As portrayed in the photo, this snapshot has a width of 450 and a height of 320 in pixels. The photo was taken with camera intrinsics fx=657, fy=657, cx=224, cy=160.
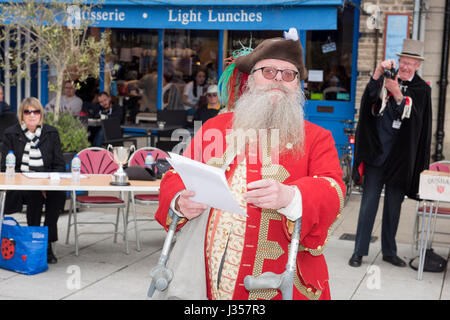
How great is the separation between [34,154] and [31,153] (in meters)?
0.03

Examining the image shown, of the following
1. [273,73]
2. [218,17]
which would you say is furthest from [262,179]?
[218,17]

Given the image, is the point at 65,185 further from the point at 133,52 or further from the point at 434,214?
the point at 133,52

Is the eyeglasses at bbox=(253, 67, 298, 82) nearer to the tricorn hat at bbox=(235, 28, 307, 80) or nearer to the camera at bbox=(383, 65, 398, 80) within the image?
the tricorn hat at bbox=(235, 28, 307, 80)

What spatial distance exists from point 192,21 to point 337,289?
18.2ft

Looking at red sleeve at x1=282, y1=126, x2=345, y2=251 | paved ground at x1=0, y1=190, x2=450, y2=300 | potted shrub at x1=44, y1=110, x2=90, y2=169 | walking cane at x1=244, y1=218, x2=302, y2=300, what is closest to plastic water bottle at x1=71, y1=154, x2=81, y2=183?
paved ground at x1=0, y1=190, x2=450, y2=300

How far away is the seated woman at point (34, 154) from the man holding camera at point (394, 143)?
2.94 meters

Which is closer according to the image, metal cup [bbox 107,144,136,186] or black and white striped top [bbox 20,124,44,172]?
metal cup [bbox 107,144,136,186]

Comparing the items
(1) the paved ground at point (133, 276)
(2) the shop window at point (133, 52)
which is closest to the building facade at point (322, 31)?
(2) the shop window at point (133, 52)

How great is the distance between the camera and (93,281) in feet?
18.4

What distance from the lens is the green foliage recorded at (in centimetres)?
841

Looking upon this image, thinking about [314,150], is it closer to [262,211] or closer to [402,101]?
[262,211]

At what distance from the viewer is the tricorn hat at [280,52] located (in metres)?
2.68

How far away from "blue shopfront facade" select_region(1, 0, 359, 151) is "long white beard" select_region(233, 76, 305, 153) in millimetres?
5963
